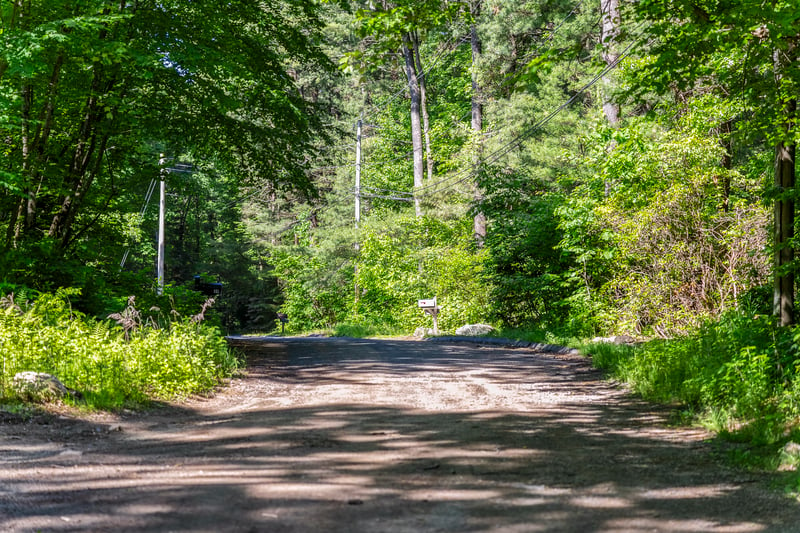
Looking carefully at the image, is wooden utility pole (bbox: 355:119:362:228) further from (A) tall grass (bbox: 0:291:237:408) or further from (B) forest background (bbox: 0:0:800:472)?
(A) tall grass (bbox: 0:291:237:408)

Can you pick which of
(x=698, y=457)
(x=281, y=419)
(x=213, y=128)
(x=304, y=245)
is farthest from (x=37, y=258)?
(x=304, y=245)

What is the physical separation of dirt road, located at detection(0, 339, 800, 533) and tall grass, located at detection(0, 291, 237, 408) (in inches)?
16.4

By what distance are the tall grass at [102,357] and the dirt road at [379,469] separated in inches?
16.4

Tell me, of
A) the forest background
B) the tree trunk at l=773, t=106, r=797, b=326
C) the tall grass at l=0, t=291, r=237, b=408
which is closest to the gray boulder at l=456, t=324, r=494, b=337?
the forest background

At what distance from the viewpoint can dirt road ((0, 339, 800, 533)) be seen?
152 inches

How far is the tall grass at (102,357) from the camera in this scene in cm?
768

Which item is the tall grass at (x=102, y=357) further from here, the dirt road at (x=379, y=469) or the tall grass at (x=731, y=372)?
the tall grass at (x=731, y=372)

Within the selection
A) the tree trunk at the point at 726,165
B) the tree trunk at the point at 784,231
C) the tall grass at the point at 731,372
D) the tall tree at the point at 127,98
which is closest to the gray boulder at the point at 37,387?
the tall tree at the point at 127,98

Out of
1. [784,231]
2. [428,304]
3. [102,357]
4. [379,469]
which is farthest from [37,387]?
Answer: [428,304]

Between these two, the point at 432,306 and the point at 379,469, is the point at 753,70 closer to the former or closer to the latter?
the point at 379,469

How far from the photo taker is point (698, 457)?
5.56 metres

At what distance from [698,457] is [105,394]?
5526mm

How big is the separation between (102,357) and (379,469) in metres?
4.55

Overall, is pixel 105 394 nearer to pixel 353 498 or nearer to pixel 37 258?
pixel 353 498
